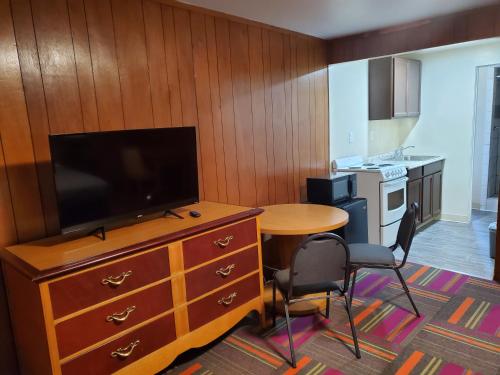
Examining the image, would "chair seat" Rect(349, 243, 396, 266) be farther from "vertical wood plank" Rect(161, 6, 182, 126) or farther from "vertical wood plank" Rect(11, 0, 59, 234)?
"vertical wood plank" Rect(11, 0, 59, 234)

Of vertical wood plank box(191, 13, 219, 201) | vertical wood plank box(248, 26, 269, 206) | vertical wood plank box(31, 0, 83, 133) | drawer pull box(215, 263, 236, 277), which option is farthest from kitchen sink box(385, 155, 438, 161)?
vertical wood plank box(31, 0, 83, 133)

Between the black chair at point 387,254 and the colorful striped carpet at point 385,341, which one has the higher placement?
the black chair at point 387,254

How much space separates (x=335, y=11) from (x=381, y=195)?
1.86m

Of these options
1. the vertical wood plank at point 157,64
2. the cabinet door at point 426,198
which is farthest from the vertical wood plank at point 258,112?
the cabinet door at point 426,198

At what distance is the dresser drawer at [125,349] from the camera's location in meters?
1.73

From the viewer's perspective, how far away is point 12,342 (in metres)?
2.04

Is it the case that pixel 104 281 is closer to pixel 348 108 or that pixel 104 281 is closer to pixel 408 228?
pixel 408 228

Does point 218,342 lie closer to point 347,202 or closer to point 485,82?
point 347,202

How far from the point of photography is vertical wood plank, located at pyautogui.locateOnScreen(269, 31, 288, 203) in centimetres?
337

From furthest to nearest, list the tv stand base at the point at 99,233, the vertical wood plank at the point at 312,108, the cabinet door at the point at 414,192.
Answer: the cabinet door at the point at 414,192 < the vertical wood plank at the point at 312,108 < the tv stand base at the point at 99,233

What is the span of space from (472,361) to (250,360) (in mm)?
1258

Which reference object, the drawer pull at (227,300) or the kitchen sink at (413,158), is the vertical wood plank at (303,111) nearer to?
the drawer pull at (227,300)

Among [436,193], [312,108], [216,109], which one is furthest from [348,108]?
[216,109]

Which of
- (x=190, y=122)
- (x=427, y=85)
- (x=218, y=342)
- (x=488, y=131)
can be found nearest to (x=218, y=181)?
(x=190, y=122)
